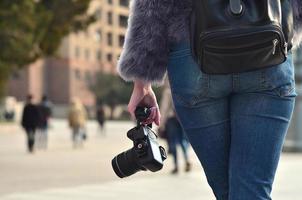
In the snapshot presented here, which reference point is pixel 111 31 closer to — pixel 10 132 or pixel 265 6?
pixel 10 132

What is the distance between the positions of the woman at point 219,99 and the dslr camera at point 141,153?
140 millimetres

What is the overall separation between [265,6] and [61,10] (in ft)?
68.9

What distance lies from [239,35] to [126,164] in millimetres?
784

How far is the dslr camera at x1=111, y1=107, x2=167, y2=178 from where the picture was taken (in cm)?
244

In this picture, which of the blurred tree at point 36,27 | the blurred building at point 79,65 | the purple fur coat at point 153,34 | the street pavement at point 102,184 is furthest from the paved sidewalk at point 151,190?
the blurred building at point 79,65

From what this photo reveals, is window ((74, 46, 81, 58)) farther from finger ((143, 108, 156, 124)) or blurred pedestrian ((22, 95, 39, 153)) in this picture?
finger ((143, 108, 156, 124))

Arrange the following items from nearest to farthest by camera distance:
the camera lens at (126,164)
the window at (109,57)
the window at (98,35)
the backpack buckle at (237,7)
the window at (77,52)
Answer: the backpack buckle at (237,7) < the camera lens at (126,164) < the window at (77,52) < the window at (98,35) < the window at (109,57)

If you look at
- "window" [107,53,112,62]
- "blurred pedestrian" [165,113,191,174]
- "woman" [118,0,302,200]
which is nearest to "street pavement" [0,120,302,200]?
"blurred pedestrian" [165,113,191,174]

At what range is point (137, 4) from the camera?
8.35 feet

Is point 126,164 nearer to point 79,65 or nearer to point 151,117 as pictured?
point 151,117

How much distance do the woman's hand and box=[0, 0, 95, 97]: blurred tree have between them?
56.8ft

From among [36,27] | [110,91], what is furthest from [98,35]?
[36,27]

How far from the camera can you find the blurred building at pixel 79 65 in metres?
81.9

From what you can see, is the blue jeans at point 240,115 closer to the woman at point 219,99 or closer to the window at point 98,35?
the woman at point 219,99
